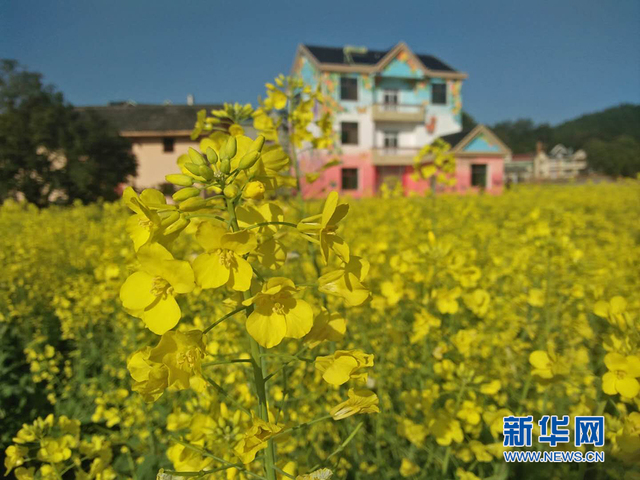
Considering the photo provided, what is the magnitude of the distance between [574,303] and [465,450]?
2.07 metres

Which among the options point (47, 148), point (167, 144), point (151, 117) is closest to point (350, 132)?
point (167, 144)

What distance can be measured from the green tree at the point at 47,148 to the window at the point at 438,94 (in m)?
15.7

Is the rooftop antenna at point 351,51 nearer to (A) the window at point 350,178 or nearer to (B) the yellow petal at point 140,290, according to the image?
(A) the window at point 350,178

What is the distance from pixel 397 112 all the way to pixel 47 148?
1520cm

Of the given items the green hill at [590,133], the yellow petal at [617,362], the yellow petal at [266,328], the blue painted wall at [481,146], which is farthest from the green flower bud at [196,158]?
the green hill at [590,133]

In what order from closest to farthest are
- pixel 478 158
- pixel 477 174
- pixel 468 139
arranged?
pixel 468 139 < pixel 478 158 < pixel 477 174

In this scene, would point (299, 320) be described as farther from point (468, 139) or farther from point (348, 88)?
point (348, 88)

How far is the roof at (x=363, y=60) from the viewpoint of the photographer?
1964 cm

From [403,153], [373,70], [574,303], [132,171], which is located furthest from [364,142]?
[574,303]

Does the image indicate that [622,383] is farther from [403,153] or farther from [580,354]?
[403,153]

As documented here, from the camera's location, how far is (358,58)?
21.0 meters

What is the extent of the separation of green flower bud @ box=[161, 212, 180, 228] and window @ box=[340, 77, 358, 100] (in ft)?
66.8

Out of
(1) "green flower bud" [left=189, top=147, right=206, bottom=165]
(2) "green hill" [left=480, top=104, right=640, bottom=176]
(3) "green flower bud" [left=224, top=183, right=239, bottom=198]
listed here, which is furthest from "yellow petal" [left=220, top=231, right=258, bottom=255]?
(2) "green hill" [left=480, top=104, right=640, bottom=176]

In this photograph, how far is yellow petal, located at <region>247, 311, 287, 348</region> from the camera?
0.83 m
